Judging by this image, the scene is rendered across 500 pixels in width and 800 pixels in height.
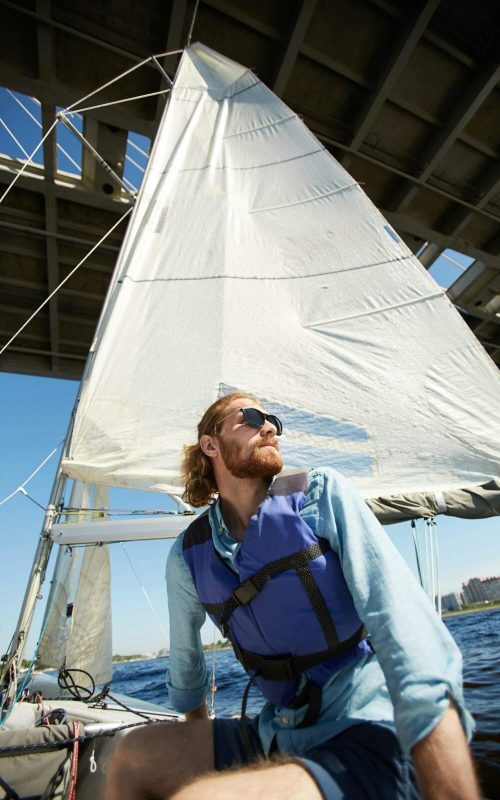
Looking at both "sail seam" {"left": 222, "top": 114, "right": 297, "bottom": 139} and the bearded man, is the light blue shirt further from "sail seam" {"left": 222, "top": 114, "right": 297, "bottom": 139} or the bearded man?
"sail seam" {"left": 222, "top": 114, "right": 297, "bottom": 139}

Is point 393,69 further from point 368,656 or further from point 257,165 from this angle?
point 368,656

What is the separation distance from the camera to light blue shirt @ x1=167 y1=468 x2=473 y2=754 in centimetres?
71

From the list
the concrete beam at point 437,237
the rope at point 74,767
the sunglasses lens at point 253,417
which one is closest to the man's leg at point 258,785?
the sunglasses lens at point 253,417

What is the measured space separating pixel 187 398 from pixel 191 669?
149 cm

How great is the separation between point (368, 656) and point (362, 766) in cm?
27

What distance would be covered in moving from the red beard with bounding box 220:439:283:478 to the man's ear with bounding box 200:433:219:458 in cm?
16

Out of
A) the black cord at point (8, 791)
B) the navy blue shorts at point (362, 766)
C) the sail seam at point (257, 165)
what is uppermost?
the sail seam at point (257, 165)

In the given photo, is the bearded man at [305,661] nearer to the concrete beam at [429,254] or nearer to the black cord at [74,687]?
the black cord at [74,687]

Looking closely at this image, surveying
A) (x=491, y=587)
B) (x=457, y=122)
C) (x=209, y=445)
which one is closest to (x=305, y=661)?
(x=209, y=445)

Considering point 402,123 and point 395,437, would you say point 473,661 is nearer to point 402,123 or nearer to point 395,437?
point 395,437

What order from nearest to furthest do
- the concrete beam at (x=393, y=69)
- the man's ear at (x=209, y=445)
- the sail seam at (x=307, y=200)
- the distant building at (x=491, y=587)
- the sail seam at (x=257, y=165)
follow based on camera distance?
the man's ear at (x=209, y=445), the sail seam at (x=307, y=200), the sail seam at (x=257, y=165), the concrete beam at (x=393, y=69), the distant building at (x=491, y=587)

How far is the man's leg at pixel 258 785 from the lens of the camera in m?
0.65

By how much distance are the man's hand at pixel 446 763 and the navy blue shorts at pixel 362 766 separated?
0.12 m

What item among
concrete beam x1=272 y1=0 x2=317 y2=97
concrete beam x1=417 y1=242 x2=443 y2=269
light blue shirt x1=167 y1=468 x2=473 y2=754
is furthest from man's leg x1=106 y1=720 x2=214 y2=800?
concrete beam x1=417 y1=242 x2=443 y2=269
